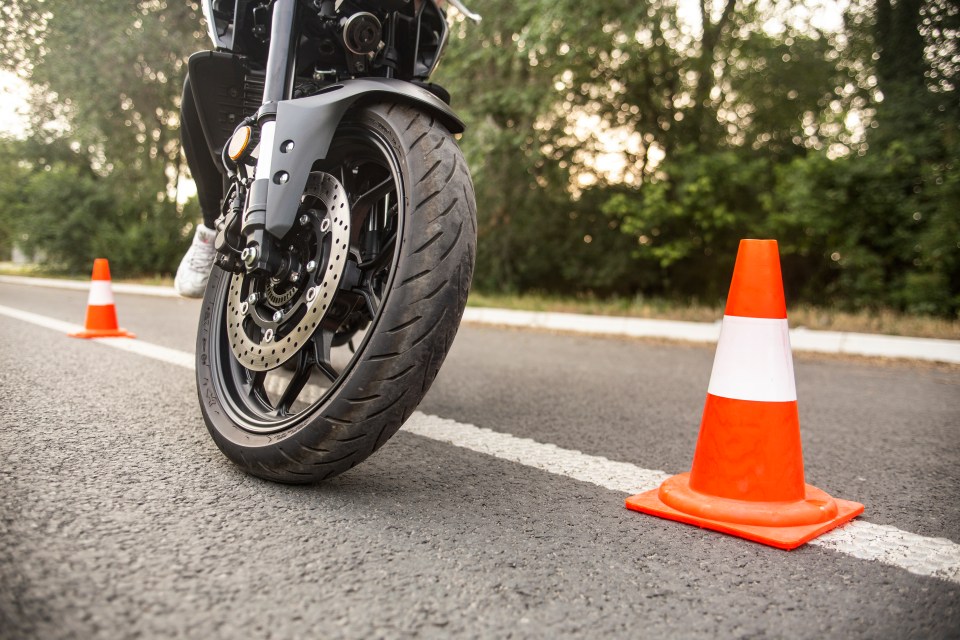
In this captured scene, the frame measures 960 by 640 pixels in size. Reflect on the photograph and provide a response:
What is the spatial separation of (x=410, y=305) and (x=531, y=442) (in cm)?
110

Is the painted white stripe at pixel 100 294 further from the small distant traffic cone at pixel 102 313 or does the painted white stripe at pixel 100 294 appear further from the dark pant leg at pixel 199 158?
the dark pant leg at pixel 199 158

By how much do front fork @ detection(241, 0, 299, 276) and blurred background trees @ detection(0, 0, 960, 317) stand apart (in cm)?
927

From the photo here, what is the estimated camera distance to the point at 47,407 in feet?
8.93

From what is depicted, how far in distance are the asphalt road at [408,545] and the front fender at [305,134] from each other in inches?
28.6

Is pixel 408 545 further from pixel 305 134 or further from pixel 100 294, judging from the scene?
pixel 100 294

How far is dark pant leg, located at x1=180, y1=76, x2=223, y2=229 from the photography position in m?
3.03

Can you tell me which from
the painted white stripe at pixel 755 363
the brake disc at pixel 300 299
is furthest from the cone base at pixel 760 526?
the brake disc at pixel 300 299

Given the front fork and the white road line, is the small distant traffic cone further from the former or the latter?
the front fork

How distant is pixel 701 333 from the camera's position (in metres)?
7.54

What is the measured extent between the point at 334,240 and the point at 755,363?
3.89 ft

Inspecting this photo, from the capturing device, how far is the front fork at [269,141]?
6.89 ft

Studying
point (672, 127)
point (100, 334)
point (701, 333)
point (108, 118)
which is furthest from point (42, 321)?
point (108, 118)

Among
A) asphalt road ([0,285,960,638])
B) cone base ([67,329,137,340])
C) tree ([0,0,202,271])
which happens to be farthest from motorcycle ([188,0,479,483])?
tree ([0,0,202,271])

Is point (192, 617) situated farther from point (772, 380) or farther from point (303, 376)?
point (772, 380)
